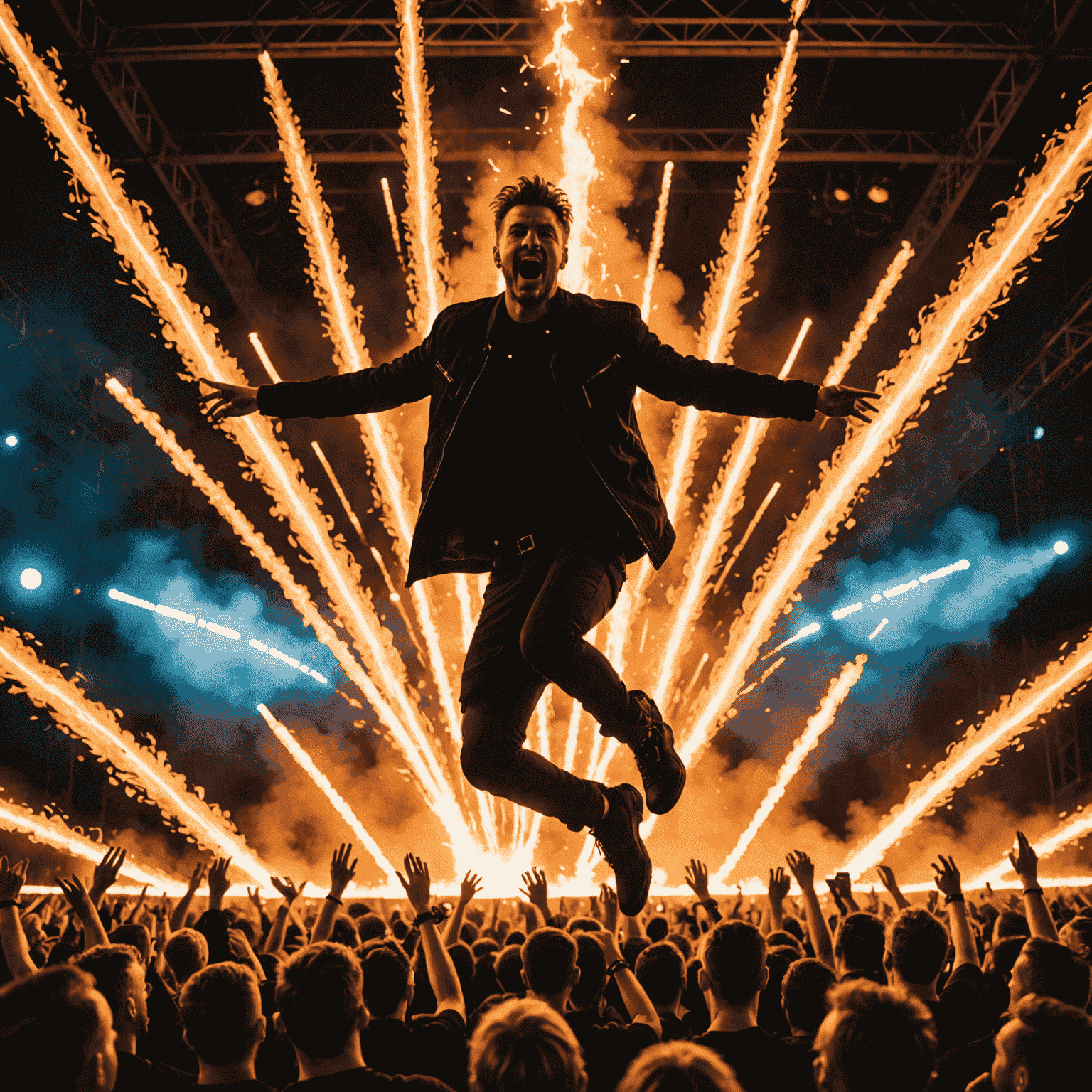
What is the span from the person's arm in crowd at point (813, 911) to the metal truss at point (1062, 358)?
907cm

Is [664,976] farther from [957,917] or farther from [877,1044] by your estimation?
[877,1044]

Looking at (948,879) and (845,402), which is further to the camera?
(948,879)

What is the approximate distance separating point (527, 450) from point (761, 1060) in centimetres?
180

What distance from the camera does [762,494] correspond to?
14336 mm

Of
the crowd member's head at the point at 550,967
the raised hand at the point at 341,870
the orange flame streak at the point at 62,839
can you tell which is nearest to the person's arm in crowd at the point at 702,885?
the crowd member's head at the point at 550,967

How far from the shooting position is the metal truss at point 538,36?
9555 millimetres

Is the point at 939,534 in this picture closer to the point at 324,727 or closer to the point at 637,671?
the point at 637,671

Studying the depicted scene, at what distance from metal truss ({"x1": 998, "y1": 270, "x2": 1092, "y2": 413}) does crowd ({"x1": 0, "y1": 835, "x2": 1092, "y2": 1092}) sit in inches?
328

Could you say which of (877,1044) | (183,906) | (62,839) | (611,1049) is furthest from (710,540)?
(877,1044)

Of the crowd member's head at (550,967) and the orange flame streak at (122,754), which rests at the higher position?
the orange flame streak at (122,754)

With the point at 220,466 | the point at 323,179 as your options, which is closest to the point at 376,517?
the point at 220,466

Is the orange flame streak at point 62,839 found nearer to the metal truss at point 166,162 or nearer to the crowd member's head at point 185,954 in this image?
the metal truss at point 166,162

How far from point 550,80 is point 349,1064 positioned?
35.2ft

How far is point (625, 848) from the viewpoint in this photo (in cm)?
325
